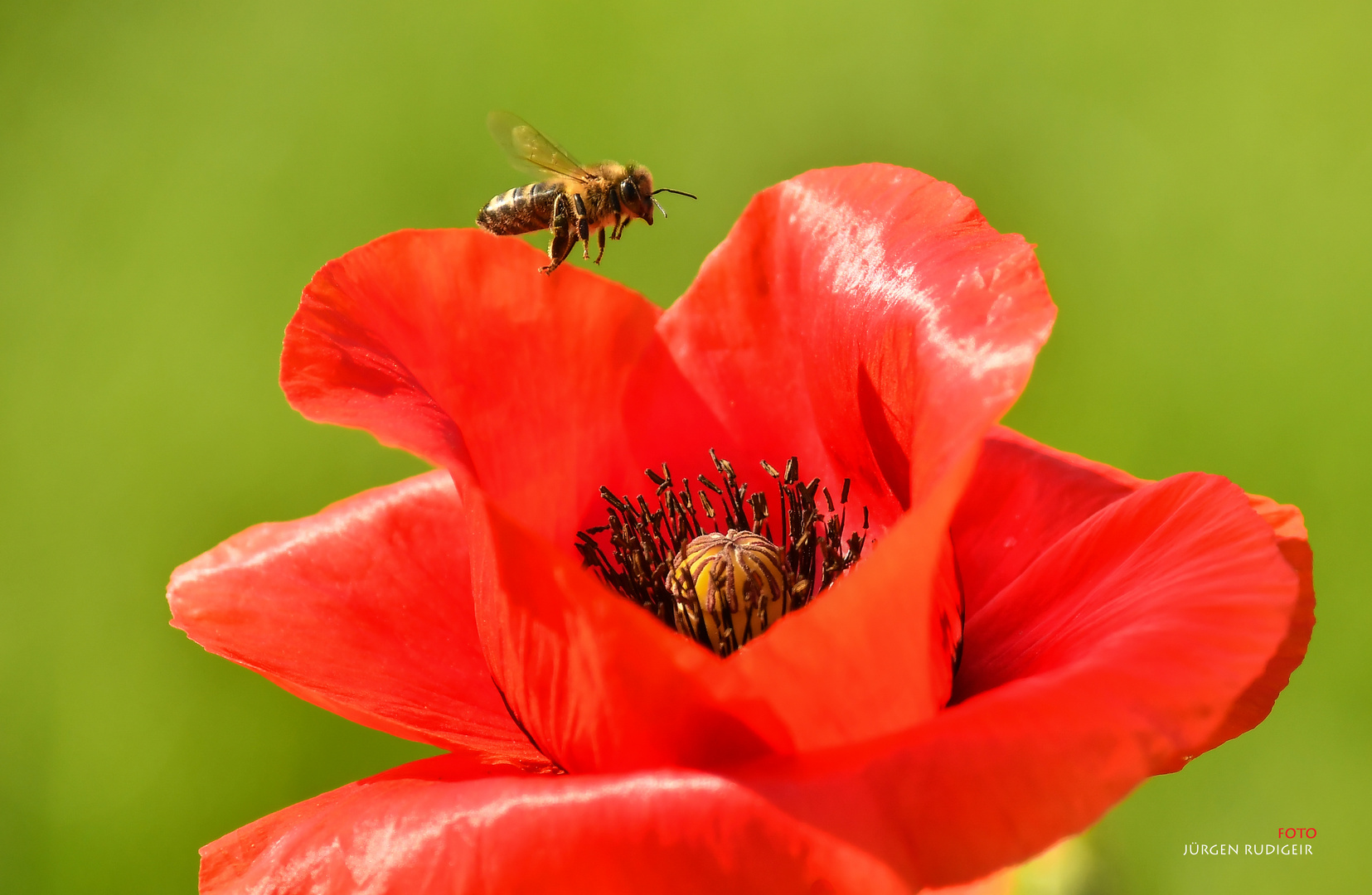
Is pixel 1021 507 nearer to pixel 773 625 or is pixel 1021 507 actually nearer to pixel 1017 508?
pixel 1017 508

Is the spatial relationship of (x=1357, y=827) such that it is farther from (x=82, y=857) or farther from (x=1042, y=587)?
(x=82, y=857)

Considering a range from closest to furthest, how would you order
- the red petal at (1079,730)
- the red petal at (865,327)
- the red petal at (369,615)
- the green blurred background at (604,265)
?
the red petal at (1079,730), the red petal at (865,327), the red petal at (369,615), the green blurred background at (604,265)

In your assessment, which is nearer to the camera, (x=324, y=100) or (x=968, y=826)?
(x=968, y=826)

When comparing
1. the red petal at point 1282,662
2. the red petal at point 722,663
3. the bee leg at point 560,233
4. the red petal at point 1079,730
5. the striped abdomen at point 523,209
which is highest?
the striped abdomen at point 523,209

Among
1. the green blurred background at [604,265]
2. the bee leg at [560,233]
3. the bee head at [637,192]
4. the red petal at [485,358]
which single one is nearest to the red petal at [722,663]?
the red petal at [485,358]

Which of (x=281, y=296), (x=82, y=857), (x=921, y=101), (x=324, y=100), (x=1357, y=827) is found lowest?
(x=1357, y=827)

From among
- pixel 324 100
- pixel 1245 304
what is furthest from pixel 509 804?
pixel 324 100

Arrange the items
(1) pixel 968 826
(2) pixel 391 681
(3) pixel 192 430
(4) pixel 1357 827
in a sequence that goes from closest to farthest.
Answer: (1) pixel 968 826 → (2) pixel 391 681 → (4) pixel 1357 827 → (3) pixel 192 430

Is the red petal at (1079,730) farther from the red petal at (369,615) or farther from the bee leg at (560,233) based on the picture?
the bee leg at (560,233)
